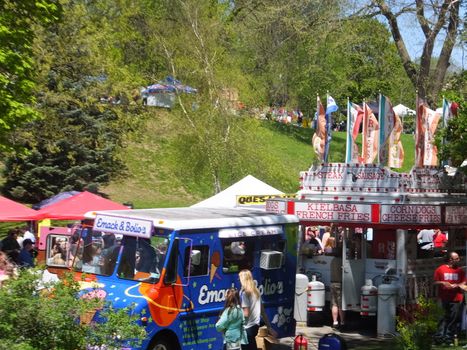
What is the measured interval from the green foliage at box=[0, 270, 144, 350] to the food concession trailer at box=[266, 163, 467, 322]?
28.0 feet

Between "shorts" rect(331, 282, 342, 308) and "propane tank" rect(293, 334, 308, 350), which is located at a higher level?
"shorts" rect(331, 282, 342, 308)

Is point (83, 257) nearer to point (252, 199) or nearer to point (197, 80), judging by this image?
point (252, 199)

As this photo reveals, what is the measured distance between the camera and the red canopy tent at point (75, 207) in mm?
20531

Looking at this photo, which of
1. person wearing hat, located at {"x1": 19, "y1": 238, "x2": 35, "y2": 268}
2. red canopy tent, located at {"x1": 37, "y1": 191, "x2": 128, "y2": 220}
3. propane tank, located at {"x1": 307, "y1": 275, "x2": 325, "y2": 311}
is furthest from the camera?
red canopy tent, located at {"x1": 37, "y1": 191, "x2": 128, "y2": 220}

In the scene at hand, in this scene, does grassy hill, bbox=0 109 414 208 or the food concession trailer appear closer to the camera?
the food concession trailer

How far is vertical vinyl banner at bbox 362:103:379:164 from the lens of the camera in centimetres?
1922

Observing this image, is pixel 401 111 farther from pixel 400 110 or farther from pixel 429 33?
pixel 429 33

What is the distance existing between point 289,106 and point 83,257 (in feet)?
180

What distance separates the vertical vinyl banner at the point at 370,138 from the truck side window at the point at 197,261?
6.91 metres

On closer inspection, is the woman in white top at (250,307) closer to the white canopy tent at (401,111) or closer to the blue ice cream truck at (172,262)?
the blue ice cream truck at (172,262)

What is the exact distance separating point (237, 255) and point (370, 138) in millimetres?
6313

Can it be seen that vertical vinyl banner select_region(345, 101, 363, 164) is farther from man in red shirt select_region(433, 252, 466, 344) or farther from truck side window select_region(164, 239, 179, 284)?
truck side window select_region(164, 239, 179, 284)

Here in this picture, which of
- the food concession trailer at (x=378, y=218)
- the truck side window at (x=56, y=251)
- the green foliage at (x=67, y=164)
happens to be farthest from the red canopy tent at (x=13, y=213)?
the green foliage at (x=67, y=164)

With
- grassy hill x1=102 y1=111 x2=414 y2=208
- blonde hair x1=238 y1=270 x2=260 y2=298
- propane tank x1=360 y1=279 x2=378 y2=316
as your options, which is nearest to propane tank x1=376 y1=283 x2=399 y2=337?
propane tank x1=360 y1=279 x2=378 y2=316
